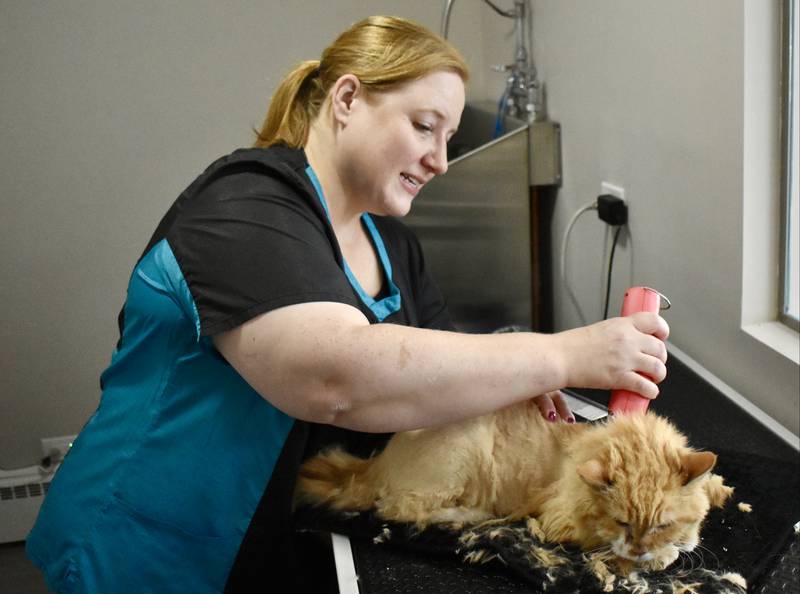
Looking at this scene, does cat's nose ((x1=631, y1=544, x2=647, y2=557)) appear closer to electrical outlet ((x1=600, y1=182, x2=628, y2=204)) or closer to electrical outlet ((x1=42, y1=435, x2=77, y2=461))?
electrical outlet ((x1=600, y1=182, x2=628, y2=204))

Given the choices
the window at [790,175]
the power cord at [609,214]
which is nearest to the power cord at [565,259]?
the power cord at [609,214]

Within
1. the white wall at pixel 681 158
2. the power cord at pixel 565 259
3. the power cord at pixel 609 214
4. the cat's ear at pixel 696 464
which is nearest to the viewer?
the cat's ear at pixel 696 464

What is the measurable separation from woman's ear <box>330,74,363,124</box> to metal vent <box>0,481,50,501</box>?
2.04 metres

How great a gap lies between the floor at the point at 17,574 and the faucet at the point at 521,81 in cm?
203

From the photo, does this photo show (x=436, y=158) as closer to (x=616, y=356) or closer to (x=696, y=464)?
(x=616, y=356)

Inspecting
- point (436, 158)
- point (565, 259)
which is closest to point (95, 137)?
point (565, 259)

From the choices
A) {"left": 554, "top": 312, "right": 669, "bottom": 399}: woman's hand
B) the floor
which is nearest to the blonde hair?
{"left": 554, "top": 312, "right": 669, "bottom": 399}: woman's hand

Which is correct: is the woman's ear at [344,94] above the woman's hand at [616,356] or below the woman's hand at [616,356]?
above

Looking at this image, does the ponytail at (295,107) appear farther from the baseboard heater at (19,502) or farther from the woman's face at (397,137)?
the baseboard heater at (19,502)

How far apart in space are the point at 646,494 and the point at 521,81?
1.64 m

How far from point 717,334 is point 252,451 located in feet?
2.95

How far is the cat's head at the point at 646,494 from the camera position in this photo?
81 centimetres

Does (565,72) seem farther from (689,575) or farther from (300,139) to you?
(689,575)

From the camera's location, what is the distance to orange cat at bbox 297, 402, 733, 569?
0.82 metres
